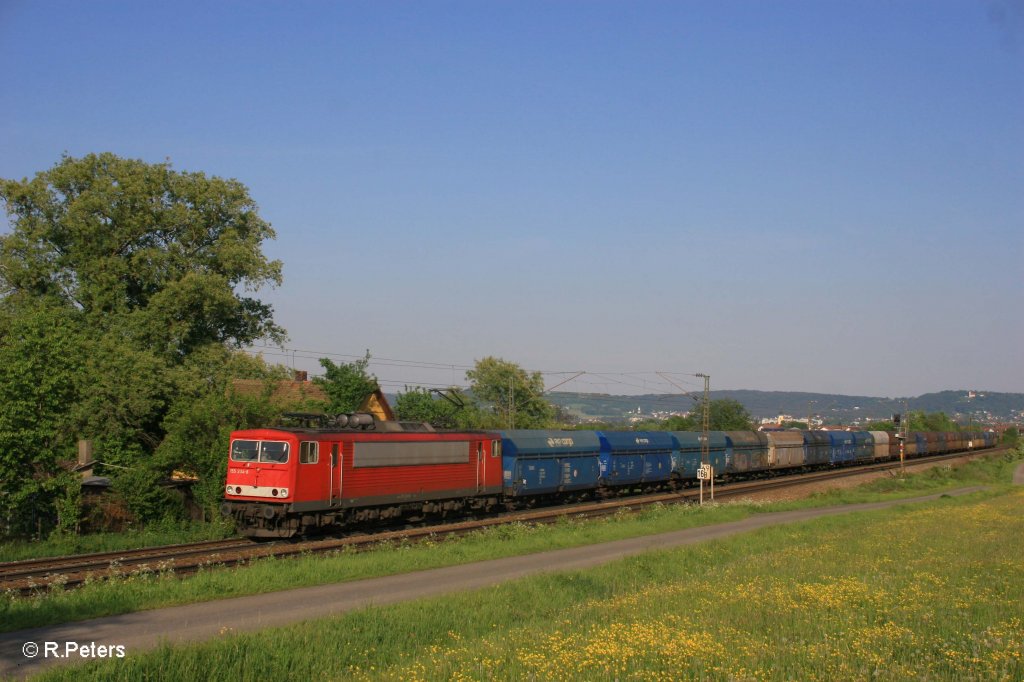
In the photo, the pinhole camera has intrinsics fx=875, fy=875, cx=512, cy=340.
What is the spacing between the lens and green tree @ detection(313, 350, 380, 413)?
63.4 metres

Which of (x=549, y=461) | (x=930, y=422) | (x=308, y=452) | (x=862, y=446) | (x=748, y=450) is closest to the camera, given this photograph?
(x=308, y=452)

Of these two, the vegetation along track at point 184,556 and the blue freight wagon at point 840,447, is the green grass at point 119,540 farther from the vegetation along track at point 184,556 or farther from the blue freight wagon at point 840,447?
the blue freight wagon at point 840,447

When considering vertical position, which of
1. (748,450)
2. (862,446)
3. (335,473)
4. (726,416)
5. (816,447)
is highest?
(726,416)

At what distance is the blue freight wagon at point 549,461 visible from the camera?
39938 mm

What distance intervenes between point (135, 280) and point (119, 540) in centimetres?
2242

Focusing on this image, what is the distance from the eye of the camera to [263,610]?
17.1 m

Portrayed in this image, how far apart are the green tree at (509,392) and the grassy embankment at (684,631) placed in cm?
8806

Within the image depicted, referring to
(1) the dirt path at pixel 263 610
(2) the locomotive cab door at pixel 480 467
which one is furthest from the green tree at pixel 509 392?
(1) the dirt path at pixel 263 610

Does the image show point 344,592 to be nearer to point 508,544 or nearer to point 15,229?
point 508,544

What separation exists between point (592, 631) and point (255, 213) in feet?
141

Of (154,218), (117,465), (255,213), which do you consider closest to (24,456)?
(117,465)

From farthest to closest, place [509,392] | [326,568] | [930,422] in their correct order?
[930,422] < [509,392] < [326,568]

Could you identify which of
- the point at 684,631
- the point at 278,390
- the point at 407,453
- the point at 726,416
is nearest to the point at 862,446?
the point at 278,390

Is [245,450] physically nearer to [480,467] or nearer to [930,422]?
A: [480,467]
